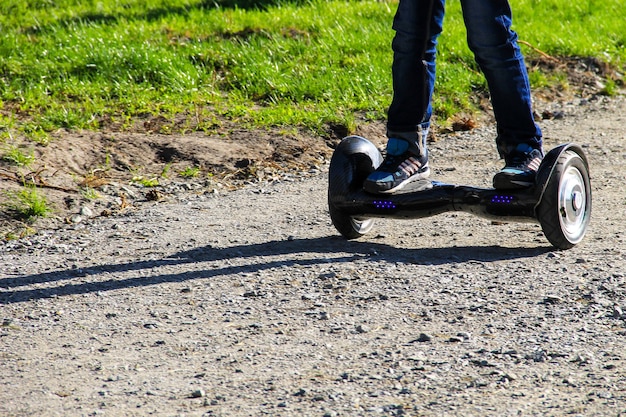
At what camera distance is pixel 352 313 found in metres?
3.78

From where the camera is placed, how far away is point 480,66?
14.6 ft

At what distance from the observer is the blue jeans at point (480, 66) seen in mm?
4332

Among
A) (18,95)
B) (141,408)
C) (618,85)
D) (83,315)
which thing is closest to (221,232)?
(83,315)

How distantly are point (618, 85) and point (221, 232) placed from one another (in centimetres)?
456

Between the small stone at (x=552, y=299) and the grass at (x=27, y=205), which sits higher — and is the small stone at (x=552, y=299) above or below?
above

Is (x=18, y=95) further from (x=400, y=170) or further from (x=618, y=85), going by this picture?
(x=618, y=85)

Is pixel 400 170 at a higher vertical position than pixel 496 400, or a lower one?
higher

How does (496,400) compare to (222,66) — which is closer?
(496,400)

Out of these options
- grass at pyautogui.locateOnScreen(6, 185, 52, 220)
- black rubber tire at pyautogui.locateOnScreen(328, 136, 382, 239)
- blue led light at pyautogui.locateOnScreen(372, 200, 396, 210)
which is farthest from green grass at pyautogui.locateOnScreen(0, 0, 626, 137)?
blue led light at pyautogui.locateOnScreen(372, 200, 396, 210)

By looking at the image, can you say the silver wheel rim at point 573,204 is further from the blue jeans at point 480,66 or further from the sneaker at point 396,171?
the sneaker at point 396,171

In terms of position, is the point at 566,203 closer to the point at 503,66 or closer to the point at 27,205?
the point at 503,66

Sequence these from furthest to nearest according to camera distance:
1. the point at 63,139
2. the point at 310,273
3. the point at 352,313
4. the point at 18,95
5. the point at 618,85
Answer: the point at 618,85 → the point at 18,95 → the point at 63,139 → the point at 310,273 → the point at 352,313

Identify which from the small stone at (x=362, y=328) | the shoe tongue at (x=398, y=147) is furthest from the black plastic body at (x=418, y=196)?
the small stone at (x=362, y=328)

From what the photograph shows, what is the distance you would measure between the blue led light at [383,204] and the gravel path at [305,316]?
0.66ft
